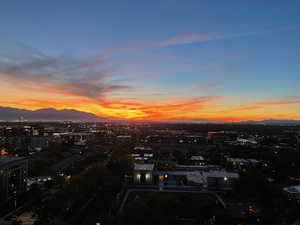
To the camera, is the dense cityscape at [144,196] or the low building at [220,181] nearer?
the dense cityscape at [144,196]

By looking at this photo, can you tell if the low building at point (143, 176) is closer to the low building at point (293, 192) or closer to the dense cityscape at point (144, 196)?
the dense cityscape at point (144, 196)

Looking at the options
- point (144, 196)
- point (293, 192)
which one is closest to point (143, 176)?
point (144, 196)

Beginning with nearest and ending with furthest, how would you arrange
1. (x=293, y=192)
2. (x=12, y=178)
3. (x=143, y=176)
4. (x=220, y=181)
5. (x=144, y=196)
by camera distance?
(x=144, y=196), (x=293, y=192), (x=12, y=178), (x=220, y=181), (x=143, y=176)

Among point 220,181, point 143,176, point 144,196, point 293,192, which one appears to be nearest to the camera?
point 144,196

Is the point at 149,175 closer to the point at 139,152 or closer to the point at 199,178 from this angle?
the point at 199,178

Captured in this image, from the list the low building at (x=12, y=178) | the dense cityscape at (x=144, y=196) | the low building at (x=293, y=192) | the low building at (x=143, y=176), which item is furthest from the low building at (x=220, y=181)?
the low building at (x=12, y=178)

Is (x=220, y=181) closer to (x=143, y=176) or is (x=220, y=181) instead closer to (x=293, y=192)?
(x=293, y=192)

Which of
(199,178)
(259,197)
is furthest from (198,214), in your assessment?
(199,178)

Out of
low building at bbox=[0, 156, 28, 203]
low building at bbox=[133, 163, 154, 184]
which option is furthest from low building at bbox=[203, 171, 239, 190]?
low building at bbox=[0, 156, 28, 203]
